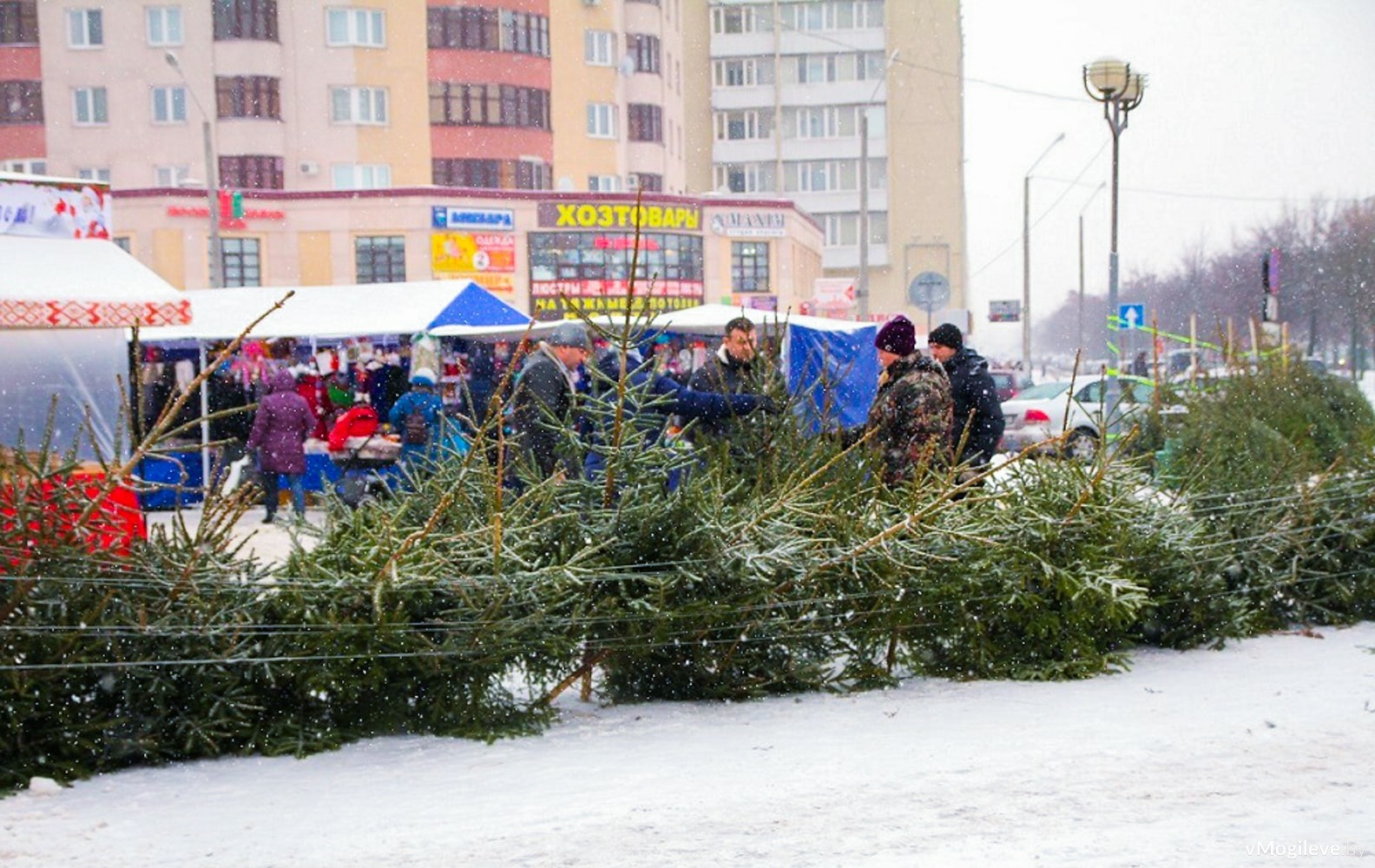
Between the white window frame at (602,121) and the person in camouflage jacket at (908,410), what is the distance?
47.2 m

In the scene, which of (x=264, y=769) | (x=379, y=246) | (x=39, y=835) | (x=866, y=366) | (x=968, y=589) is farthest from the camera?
(x=379, y=246)

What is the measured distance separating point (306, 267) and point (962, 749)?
42.9 m

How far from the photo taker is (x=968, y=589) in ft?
20.8

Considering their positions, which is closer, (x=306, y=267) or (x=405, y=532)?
(x=405, y=532)

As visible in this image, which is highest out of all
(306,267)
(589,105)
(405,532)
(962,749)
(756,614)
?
(589,105)

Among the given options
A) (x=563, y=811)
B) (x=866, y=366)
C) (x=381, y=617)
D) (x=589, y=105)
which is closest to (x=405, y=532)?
(x=381, y=617)

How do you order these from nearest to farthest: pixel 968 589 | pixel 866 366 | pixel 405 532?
1. pixel 405 532
2. pixel 968 589
3. pixel 866 366

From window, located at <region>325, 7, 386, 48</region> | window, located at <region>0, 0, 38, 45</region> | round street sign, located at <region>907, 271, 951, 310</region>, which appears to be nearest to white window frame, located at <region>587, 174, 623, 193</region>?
window, located at <region>325, 7, 386, 48</region>

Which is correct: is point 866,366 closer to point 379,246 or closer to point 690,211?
point 379,246

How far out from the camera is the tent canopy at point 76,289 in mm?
10469

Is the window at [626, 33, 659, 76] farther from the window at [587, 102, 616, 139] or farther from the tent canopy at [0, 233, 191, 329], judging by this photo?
the tent canopy at [0, 233, 191, 329]

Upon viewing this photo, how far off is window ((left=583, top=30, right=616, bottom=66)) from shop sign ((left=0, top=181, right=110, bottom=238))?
43.4 metres

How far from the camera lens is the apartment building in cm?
8506

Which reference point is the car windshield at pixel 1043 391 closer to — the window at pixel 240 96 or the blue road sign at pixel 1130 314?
the blue road sign at pixel 1130 314
